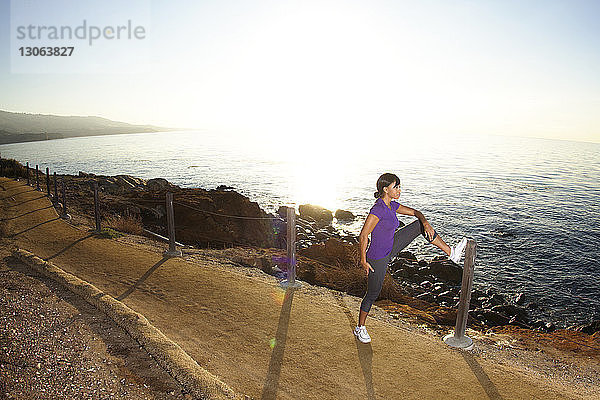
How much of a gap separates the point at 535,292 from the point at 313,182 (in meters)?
34.4

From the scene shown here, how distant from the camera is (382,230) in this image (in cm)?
429

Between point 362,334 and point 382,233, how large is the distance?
1.47 metres

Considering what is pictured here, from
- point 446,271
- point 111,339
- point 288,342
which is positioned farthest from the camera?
point 446,271

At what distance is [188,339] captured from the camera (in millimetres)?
4418

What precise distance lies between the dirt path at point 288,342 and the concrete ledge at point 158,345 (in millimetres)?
213

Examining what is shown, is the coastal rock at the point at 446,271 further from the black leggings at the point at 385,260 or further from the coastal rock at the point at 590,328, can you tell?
the black leggings at the point at 385,260

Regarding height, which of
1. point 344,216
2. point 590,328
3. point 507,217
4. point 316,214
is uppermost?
point 507,217

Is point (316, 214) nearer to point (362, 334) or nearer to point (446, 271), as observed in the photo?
point (446, 271)

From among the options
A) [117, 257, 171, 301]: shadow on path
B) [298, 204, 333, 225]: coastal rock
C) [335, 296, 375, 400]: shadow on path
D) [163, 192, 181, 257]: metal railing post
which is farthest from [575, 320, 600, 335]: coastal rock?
[298, 204, 333, 225]: coastal rock

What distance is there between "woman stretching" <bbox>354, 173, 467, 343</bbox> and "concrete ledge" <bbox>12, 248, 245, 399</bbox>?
2.06 m

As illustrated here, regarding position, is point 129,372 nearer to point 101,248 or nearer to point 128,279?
point 128,279

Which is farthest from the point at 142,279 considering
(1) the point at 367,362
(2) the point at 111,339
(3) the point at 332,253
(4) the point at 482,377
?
(3) the point at 332,253

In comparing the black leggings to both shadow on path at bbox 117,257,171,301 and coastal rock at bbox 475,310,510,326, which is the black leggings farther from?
coastal rock at bbox 475,310,510,326

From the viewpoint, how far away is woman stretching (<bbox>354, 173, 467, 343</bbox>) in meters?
4.23
